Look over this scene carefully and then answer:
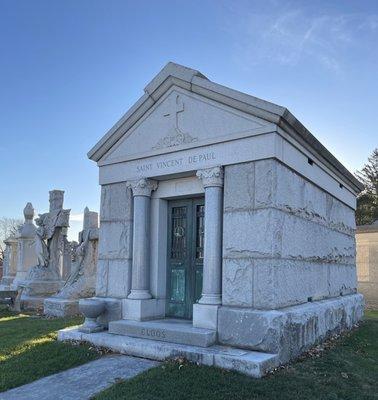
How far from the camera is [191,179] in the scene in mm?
7367

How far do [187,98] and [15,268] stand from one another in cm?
1508

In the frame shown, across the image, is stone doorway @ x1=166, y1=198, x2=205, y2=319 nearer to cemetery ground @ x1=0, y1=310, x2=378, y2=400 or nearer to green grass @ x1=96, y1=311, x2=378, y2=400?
cemetery ground @ x1=0, y1=310, x2=378, y2=400

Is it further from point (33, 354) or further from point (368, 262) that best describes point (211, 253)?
point (368, 262)

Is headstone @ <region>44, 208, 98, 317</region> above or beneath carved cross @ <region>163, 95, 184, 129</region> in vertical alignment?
beneath

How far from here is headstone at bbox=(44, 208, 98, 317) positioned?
11050 mm

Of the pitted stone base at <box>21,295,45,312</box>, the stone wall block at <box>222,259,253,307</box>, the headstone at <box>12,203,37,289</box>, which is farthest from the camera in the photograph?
the headstone at <box>12,203,37,289</box>

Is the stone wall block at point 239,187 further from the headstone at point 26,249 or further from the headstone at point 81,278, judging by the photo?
the headstone at point 26,249

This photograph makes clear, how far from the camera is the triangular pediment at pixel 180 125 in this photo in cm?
665

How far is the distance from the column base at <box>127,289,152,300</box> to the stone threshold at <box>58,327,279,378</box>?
746 mm

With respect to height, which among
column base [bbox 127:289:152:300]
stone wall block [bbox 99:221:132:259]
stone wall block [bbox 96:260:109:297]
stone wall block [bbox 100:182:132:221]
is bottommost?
column base [bbox 127:289:152:300]

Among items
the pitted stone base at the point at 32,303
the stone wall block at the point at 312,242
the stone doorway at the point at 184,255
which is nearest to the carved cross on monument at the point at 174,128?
the stone doorway at the point at 184,255

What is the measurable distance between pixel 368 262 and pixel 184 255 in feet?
38.4

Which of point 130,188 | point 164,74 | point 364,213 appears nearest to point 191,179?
point 130,188

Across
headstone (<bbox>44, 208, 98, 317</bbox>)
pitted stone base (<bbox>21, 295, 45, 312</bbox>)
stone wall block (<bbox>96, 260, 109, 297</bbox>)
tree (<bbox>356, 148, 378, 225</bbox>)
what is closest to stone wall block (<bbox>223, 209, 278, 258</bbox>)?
stone wall block (<bbox>96, 260, 109, 297</bbox>)
